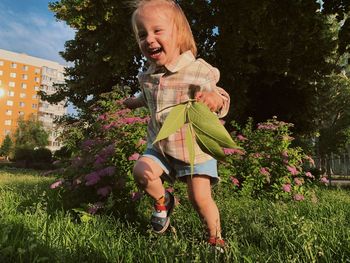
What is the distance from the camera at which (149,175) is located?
8.45ft

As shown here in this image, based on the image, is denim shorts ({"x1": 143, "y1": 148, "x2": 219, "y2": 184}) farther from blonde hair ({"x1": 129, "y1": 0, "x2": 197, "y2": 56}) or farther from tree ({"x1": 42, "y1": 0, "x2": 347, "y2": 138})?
tree ({"x1": 42, "y1": 0, "x2": 347, "y2": 138})

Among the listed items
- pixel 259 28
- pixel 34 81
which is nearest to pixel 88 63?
pixel 259 28

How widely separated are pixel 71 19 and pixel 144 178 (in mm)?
10095

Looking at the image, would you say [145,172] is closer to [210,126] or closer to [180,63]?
[180,63]

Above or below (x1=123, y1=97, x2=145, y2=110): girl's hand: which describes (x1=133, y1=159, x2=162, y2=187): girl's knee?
below

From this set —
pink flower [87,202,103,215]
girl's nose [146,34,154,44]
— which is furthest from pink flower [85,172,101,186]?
girl's nose [146,34,154,44]

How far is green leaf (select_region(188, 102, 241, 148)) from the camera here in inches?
54.6

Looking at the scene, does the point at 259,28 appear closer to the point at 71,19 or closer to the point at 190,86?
the point at 71,19

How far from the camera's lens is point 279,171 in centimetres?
683

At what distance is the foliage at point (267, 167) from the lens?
655cm

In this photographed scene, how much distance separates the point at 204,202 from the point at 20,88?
10632cm

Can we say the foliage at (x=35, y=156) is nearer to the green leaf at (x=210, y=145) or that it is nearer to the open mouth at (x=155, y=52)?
the open mouth at (x=155, y=52)

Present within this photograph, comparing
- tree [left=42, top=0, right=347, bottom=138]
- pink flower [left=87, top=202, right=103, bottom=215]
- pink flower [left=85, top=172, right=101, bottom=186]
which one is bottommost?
pink flower [left=87, top=202, right=103, bottom=215]

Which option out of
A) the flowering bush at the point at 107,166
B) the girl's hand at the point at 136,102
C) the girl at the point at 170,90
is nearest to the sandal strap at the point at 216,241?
the girl at the point at 170,90
